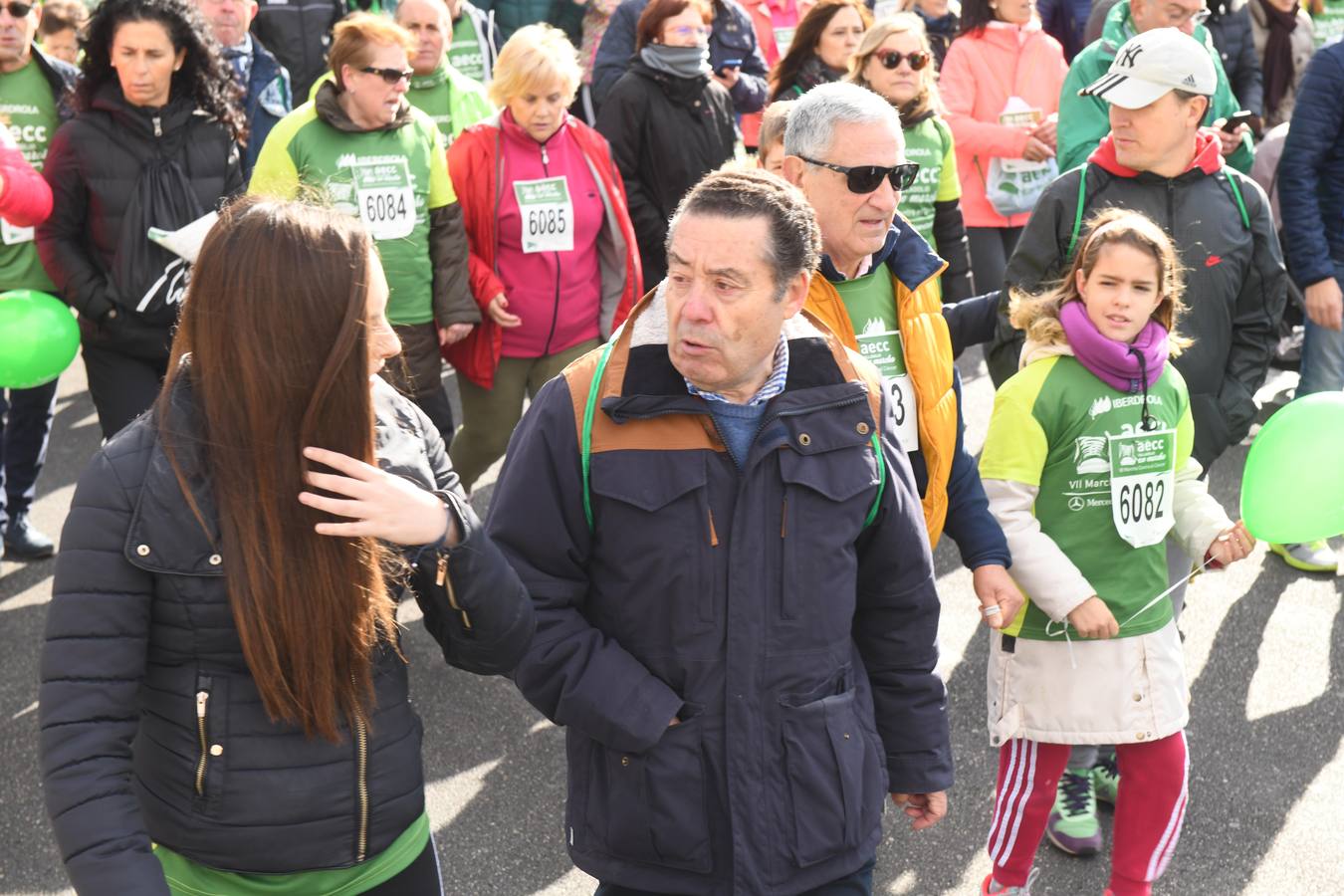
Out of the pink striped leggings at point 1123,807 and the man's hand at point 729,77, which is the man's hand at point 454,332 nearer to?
the pink striped leggings at point 1123,807

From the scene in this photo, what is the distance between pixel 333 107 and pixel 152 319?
1.00 metres

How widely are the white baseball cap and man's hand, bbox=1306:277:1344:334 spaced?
1.67m

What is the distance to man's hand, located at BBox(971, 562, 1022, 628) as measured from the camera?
3.46m

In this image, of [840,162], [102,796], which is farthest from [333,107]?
[102,796]

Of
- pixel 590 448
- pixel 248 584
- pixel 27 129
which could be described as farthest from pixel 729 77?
pixel 248 584

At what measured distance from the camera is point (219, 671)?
2.37 meters

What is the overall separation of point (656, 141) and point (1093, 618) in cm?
365

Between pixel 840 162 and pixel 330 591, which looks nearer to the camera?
pixel 330 591

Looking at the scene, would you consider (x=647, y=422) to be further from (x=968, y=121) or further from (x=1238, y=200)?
(x=968, y=121)

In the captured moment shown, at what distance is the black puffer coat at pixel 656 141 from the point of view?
678 centimetres

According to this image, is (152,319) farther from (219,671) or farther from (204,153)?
(219,671)

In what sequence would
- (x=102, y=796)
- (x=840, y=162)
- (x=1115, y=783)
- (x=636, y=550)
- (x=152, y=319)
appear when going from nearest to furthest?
A: (x=102, y=796) → (x=636, y=550) → (x=840, y=162) → (x=1115, y=783) → (x=152, y=319)

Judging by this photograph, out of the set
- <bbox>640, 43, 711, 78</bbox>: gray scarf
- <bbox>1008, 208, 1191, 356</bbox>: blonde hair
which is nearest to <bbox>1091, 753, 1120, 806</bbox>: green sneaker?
<bbox>1008, 208, 1191, 356</bbox>: blonde hair

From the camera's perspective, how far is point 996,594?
352 cm
